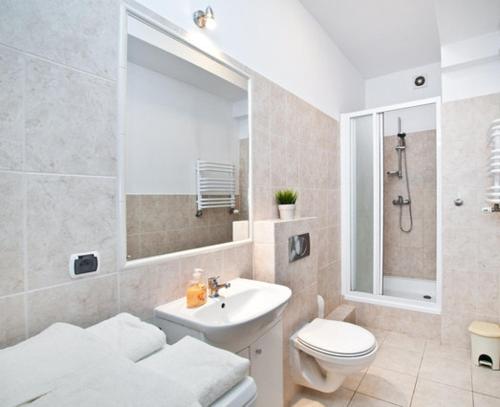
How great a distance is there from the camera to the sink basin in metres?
1.15

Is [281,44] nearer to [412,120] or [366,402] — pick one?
[412,120]

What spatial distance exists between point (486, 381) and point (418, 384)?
1.56 ft

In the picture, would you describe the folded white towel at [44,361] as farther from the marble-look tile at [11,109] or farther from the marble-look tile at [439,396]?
the marble-look tile at [439,396]

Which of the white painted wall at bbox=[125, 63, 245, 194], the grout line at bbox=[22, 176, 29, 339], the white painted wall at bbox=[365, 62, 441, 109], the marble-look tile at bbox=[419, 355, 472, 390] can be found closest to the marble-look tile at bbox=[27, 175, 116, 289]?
the grout line at bbox=[22, 176, 29, 339]

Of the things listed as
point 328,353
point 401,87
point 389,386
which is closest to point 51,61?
point 328,353

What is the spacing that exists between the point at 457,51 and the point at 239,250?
2.48 meters

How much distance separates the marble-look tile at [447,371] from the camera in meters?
2.08

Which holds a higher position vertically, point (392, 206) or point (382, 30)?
point (382, 30)

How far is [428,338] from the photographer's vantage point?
2695mm

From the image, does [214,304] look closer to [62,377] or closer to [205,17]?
[62,377]

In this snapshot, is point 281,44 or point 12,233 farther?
point 281,44

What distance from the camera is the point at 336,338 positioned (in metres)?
1.82

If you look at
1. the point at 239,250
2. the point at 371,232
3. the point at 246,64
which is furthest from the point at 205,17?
the point at 371,232

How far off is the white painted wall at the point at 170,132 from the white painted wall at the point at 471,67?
198 cm
